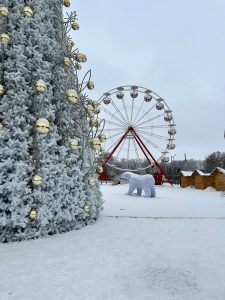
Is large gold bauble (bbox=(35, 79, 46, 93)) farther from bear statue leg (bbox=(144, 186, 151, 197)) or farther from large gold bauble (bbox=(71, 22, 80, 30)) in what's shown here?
bear statue leg (bbox=(144, 186, 151, 197))

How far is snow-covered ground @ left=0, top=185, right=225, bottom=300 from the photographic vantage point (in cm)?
279

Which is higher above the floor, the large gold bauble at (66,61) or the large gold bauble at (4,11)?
the large gold bauble at (4,11)

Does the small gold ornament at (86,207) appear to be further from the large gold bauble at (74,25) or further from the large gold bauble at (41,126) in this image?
the large gold bauble at (74,25)

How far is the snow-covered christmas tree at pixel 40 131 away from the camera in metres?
4.63

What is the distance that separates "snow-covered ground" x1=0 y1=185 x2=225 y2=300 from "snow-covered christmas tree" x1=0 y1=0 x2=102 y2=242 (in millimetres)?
394

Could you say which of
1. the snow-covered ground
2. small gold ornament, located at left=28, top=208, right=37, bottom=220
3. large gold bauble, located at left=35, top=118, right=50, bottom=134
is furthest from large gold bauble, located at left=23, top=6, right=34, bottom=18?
the snow-covered ground

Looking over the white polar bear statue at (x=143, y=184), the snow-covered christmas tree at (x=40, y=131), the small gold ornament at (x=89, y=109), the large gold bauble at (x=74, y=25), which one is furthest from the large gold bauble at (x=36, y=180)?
the white polar bear statue at (x=143, y=184)

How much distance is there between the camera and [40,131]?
4.58 metres

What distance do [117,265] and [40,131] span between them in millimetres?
2203

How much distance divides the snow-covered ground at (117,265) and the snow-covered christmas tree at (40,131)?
39 cm

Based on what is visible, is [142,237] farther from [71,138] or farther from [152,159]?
[152,159]

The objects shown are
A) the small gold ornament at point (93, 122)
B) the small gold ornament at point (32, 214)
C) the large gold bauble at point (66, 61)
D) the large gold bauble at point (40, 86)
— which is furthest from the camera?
the small gold ornament at point (93, 122)

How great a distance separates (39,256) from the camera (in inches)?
→ 151

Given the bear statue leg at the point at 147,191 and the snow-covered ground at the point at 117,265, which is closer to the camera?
the snow-covered ground at the point at 117,265
